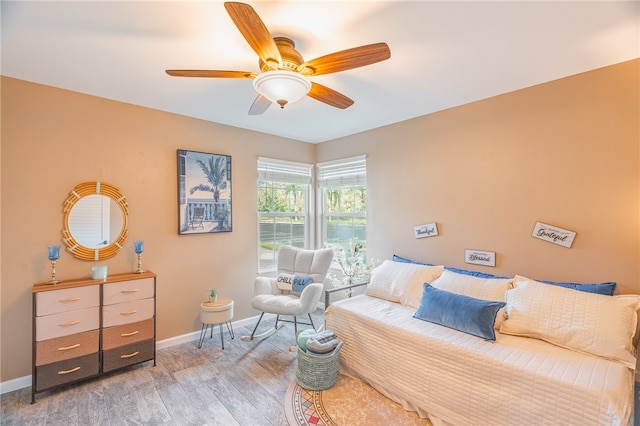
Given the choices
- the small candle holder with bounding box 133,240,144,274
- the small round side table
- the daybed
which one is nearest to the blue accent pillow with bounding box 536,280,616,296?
the daybed

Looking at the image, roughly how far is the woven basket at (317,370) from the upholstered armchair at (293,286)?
0.68m

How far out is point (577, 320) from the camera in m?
1.81

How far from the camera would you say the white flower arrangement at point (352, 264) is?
11.5 feet

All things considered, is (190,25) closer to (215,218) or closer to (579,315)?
(215,218)

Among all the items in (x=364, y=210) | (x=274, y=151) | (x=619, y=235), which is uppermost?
(x=274, y=151)

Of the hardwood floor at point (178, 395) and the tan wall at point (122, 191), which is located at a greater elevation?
the tan wall at point (122, 191)

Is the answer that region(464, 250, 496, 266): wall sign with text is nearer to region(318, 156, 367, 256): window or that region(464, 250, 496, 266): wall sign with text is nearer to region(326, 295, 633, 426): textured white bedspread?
region(326, 295, 633, 426): textured white bedspread

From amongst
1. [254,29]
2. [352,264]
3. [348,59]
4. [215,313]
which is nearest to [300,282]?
[352,264]

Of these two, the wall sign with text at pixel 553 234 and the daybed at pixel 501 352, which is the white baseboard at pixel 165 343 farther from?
the wall sign with text at pixel 553 234

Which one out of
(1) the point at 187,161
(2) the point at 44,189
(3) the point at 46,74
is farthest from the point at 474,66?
(2) the point at 44,189

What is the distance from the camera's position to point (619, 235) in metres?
2.04

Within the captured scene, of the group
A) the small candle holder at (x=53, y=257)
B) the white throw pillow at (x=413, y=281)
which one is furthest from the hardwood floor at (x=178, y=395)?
the white throw pillow at (x=413, y=281)

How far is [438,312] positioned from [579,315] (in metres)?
0.81

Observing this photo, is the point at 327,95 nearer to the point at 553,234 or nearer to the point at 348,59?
the point at 348,59
